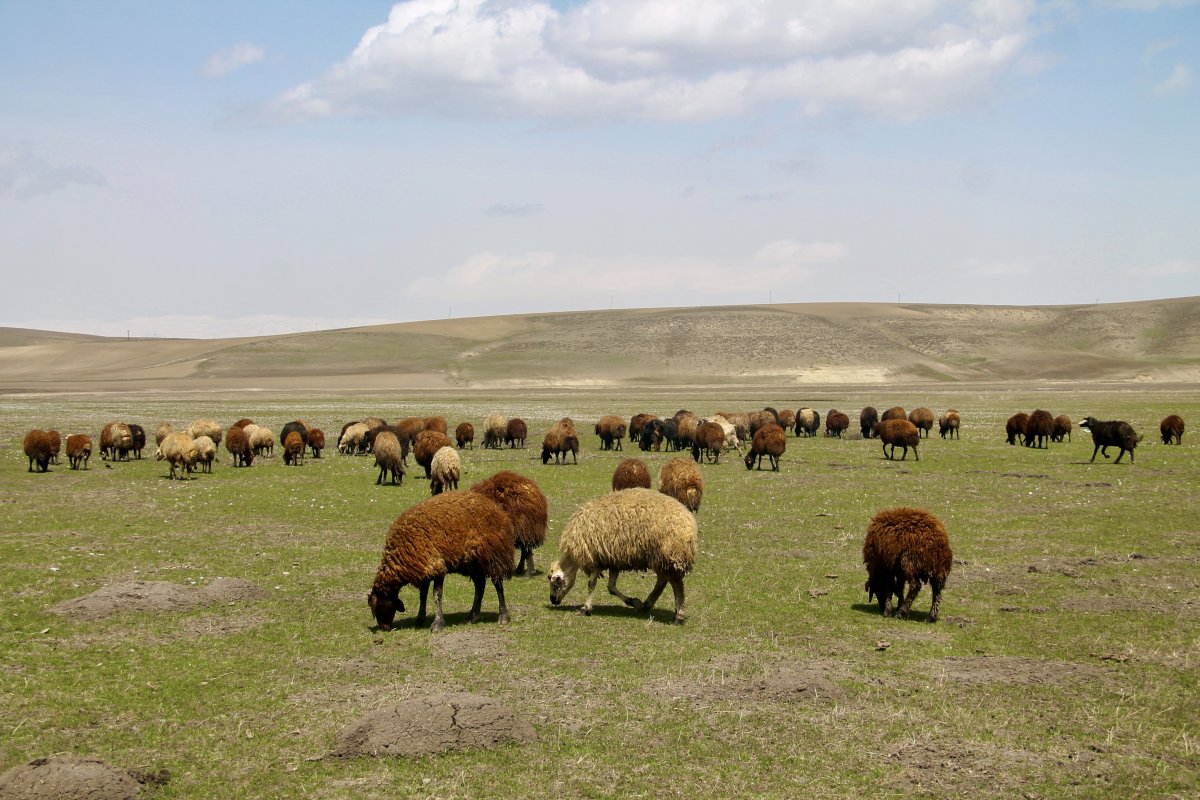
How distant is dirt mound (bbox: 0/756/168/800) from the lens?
24.0ft

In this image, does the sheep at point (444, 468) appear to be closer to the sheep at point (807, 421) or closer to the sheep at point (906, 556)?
the sheep at point (906, 556)

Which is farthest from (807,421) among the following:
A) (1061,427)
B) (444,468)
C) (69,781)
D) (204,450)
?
(69,781)

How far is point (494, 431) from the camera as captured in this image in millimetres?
40938

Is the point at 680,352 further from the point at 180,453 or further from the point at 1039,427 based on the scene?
the point at 180,453

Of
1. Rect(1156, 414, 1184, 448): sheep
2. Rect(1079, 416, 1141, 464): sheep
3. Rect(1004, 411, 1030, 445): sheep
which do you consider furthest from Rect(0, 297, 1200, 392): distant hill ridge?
Rect(1079, 416, 1141, 464): sheep

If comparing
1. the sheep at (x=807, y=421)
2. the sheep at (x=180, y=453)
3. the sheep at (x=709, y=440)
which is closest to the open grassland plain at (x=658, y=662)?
the sheep at (x=180, y=453)

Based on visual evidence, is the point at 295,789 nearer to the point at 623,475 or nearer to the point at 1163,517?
the point at 623,475

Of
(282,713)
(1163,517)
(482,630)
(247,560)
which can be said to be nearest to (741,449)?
(1163,517)

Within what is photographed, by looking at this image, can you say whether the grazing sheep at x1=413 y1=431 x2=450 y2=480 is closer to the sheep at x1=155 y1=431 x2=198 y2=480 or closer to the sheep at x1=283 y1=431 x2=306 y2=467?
the sheep at x1=283 y1=431 x2=306 y2=467

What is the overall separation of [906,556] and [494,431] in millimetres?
29155

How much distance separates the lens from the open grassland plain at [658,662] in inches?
327

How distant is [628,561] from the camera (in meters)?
13.1

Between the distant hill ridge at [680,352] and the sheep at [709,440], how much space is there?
79780mm

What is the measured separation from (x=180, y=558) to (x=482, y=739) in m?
10.7
